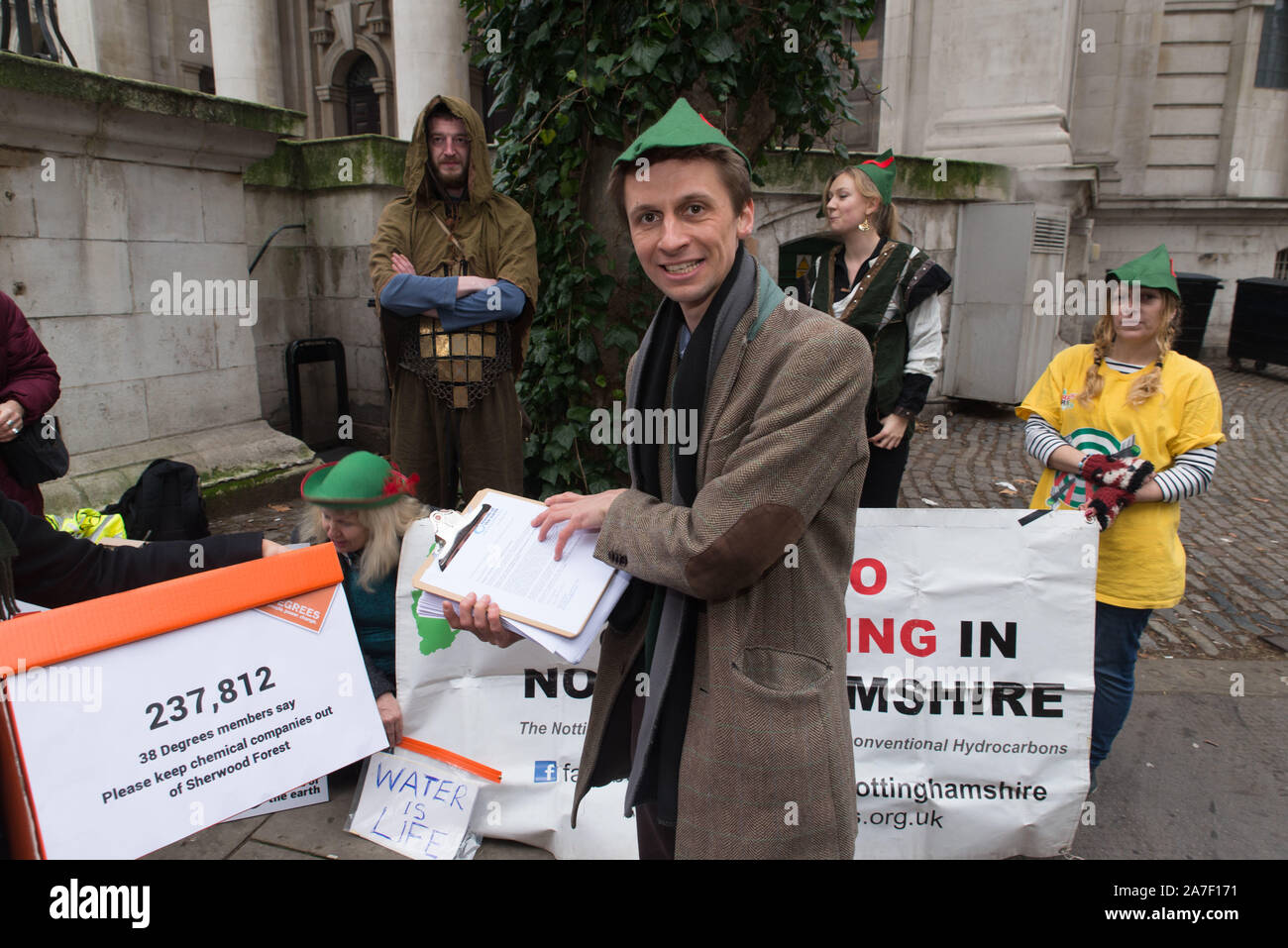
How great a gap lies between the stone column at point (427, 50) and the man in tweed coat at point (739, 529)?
436 inches

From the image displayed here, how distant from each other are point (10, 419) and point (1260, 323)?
17.3 metres

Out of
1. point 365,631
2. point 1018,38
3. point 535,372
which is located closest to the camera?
point 365,631

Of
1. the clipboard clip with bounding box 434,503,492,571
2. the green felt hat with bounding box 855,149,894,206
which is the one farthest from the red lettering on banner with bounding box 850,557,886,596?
the green felt hat with bounding box 855,149,894,206

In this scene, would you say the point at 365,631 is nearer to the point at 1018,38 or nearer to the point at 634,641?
the point at 634,641

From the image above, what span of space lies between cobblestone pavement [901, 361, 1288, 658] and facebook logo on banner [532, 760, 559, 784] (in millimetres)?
3311

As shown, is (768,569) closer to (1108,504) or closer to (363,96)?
(1108,504)

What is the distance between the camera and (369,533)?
3.28m

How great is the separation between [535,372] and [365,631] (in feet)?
5.61

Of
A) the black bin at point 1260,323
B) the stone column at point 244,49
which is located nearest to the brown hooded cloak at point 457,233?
the stone column at point 244,49

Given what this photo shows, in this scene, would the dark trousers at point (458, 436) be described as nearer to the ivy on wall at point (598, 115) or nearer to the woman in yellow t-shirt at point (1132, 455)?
the ivy on wall at point (598, 115)

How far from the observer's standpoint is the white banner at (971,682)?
2979 mm

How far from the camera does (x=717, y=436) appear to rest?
1.66 m

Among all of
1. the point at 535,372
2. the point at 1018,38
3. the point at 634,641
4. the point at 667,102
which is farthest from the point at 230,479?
the point at 1018,38

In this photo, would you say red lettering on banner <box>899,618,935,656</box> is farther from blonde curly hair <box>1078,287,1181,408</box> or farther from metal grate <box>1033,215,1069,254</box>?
metal grate <box>1033,215,1069,254</box>
